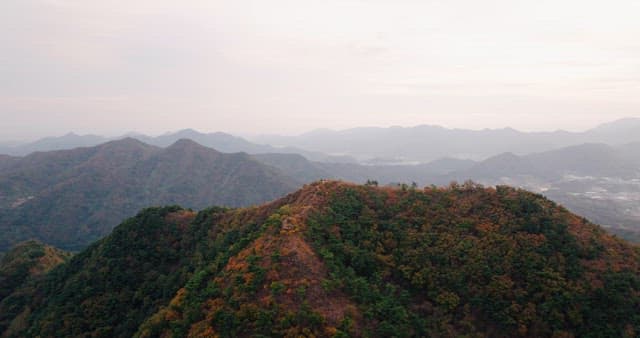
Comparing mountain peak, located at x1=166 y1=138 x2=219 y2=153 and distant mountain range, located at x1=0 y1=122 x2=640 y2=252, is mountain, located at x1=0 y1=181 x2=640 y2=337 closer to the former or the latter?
distant mountain range, located at x1=0 y1=122 x2=640 y2=252

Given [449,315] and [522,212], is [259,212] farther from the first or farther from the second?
[522,212]

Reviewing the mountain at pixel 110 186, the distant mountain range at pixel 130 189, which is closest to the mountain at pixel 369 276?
the distant mountain range at pixel 130 189

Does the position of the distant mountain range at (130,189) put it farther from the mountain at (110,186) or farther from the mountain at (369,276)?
the mountain at (369,276)

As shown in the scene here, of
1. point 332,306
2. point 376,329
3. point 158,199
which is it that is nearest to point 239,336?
point 332,306

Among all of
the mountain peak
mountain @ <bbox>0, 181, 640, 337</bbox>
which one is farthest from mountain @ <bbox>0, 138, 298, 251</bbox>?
mountain @ <bbox>0, 181, 640, 337</bbox>

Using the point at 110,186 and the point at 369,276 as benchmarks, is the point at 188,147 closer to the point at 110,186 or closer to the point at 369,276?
the point at 110,186
